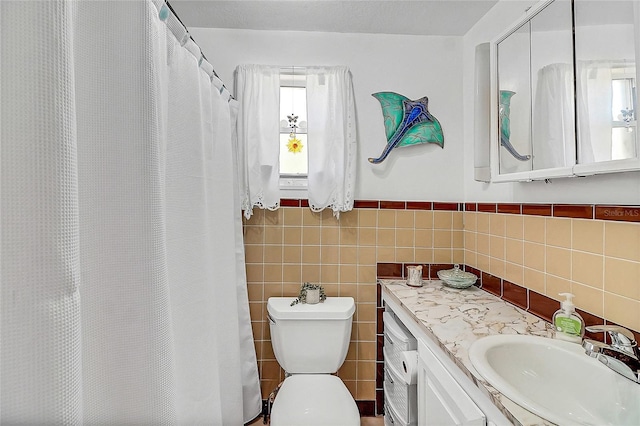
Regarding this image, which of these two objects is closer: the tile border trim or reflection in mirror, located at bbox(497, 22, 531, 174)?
the tile border trim

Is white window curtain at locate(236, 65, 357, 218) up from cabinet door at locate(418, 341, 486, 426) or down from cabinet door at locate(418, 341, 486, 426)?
up

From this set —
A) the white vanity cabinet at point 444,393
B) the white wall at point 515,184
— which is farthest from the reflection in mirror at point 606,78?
the white vanity cabinet at point 444,393

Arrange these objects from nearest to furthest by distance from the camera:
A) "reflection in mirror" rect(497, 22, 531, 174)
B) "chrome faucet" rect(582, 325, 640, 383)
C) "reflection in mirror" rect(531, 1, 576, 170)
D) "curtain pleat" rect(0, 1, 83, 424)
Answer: "curtain pleat" rect(0, 1, 83, 424) → "chrome faucet" rect(582, 325, 640, 383) → "reflection in mirror" rect(531, 1, 576, 170) → "reflection in mirror" rect(497, 22, 531, 174)

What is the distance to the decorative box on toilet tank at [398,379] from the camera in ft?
5.15

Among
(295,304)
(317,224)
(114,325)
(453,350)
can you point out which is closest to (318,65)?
(317,224)

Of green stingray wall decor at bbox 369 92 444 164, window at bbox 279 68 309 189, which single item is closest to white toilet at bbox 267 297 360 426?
window at bbox 279 68 309 189

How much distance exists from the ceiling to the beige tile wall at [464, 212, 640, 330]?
111cm

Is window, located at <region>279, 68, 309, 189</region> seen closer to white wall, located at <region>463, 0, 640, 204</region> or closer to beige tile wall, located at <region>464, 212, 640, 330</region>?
white wall, located at <region>463, 0, 640, 204</region>

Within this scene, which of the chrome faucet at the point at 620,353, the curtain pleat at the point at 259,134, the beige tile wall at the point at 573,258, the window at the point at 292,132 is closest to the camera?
the chrome faucet at the point at 620,353

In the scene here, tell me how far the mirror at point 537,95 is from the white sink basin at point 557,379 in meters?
0.59

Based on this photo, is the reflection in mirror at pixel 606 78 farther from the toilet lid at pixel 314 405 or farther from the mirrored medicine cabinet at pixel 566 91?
the toilet lid at pixel 314 405

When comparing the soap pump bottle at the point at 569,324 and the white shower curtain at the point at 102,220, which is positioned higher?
the white shower curtain at the point at 102,220

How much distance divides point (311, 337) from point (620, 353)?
131cm

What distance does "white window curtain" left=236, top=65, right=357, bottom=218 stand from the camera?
2109mm
